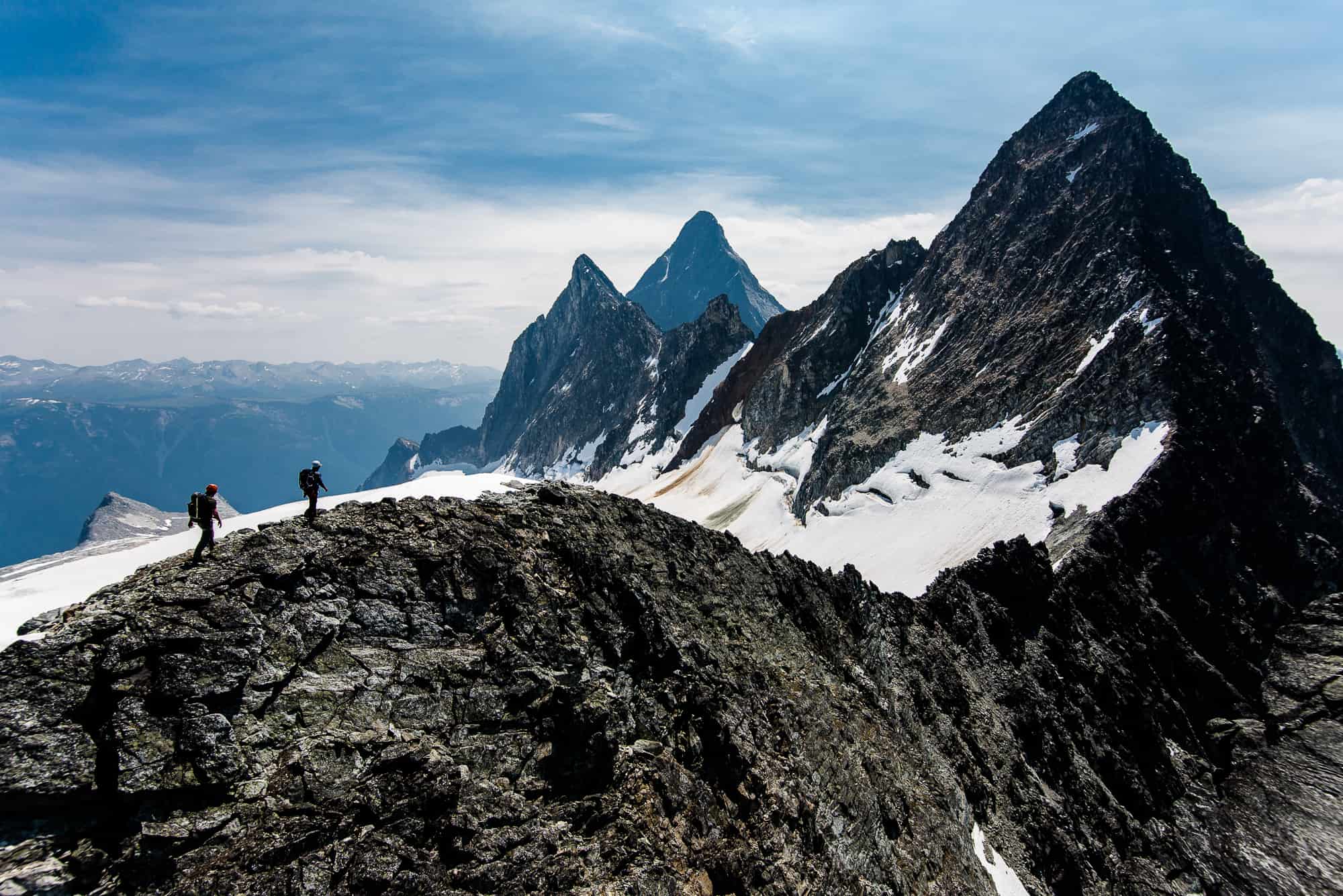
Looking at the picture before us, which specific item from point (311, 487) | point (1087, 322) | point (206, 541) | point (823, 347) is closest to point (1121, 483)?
point (1087, 322)

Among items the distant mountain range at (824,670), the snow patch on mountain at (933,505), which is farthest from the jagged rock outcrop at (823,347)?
the distant mountain range at (824,670)

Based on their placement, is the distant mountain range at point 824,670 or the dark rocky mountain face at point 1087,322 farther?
the dark rocky mountain face at point 1087,322

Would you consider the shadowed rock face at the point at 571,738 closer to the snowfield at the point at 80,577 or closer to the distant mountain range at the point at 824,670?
the distant mountain range at the point at 824,670

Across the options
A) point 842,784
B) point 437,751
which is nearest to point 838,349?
point 842,784

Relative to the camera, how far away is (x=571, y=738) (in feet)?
60.1

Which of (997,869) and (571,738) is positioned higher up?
(571,738)

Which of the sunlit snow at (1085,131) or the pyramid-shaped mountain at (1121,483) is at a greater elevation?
the sunlit snow at (1085,131)

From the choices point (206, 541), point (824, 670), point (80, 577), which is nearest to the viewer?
point (206, 541)

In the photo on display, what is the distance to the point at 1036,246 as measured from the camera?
87312 millimetres

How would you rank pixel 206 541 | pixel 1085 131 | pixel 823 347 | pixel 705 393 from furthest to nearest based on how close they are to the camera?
pixel 705 393
pixel 823 347
pixel 1085 131
pixel 206 541

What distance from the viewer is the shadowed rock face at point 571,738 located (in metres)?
13.7

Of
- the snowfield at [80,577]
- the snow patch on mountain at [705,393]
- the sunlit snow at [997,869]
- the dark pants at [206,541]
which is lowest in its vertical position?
the sunlit snow at [997,869]

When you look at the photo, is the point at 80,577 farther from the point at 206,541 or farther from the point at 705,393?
the point at 705,393

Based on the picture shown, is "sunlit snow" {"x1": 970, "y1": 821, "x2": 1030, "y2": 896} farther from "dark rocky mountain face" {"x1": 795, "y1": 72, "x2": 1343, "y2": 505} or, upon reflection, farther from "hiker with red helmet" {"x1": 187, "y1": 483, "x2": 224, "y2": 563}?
"dark rocky mountain face" {"x1": 795, "y1": 72, "x2": 1343, "y2": 505}
